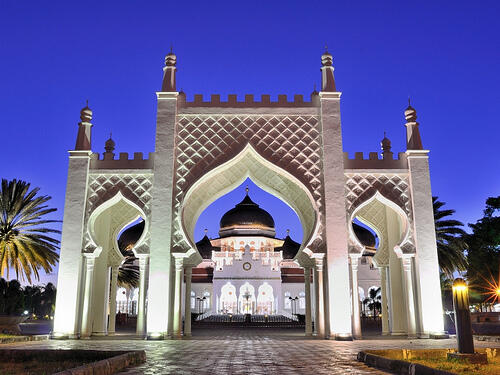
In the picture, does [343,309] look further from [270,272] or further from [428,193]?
[270,272]

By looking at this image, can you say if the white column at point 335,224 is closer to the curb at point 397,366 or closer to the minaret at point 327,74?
the minaret at point 327,74

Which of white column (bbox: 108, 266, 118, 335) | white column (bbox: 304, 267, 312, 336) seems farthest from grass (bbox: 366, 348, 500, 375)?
white column (bbox: 108, 266, 118, 335)

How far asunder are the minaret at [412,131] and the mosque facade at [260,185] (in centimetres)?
3

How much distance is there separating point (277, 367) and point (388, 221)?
1050 centimetres

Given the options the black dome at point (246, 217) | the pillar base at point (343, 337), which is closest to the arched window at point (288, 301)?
the black dome at point (246, 217)

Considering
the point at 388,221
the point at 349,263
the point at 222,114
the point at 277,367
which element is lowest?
the point at 277,367

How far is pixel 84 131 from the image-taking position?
1469 centimetres

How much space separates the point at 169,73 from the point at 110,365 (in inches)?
427

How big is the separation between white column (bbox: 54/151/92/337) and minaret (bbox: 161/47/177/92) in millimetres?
2970

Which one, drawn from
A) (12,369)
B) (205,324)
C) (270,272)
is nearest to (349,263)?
(12,369)

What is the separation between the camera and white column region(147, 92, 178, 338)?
1320cm

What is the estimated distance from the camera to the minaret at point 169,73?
14875 millimetres

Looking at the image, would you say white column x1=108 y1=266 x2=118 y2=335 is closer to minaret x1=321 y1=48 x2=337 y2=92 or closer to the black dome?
minaret x1=321 y1=48 x2=337 y2=92

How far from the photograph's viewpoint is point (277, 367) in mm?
6457
